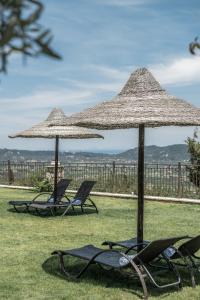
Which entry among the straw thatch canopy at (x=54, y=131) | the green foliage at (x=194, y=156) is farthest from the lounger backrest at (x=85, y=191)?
the green foliage at (x=194, y=156)

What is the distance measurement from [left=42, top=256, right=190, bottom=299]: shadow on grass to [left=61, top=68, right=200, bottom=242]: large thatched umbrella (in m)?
0.64

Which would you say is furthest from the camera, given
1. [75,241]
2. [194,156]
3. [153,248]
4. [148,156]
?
[148,156]

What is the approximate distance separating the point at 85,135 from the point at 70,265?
6532 millimetres

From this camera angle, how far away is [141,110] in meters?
6.07

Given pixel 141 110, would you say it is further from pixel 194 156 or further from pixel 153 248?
pixel 194 156

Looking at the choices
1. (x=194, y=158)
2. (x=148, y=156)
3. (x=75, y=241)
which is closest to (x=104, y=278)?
(x=75, y=241)

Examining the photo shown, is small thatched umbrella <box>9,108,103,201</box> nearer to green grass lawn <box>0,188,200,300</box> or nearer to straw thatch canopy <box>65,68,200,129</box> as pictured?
green grass lawn <box>0,188,200,300</box>

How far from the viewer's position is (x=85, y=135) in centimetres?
1297

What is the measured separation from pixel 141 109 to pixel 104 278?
2.14m

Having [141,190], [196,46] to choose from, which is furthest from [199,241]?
[196,46]

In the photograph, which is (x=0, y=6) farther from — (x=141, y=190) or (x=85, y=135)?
(x=85, y=135)

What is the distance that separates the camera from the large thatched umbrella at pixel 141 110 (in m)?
5.99

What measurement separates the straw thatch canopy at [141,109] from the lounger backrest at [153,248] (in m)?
1.46

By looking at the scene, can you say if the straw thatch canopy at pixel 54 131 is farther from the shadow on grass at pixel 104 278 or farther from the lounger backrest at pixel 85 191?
the shadow on grass at pixel 104 278
